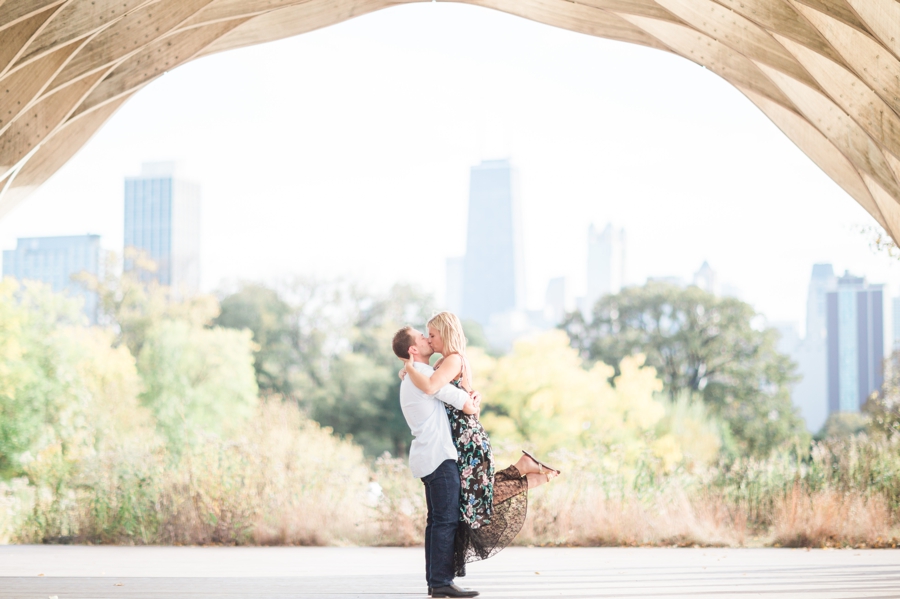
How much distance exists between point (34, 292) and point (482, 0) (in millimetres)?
29108

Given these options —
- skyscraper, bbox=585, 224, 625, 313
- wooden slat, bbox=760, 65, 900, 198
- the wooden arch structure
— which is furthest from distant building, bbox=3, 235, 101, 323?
skyscraper, bbox=585, 224, 625, 313

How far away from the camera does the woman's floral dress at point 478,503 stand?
487 cm

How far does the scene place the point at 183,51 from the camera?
300 inches

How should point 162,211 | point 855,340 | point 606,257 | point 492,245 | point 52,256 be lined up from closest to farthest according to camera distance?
point 52,256, point 855,340, point 162,211, point 606,257, point 492,245

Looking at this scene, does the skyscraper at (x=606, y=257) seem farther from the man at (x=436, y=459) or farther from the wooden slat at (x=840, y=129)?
the man at (x=436, y=459)

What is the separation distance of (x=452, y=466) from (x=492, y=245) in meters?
181

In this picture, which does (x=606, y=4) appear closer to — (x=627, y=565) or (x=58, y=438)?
(x=627, y=565)

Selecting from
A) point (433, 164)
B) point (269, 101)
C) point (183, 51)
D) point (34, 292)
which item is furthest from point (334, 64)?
point (183, 51)

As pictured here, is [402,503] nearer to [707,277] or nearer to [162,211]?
[707,277]

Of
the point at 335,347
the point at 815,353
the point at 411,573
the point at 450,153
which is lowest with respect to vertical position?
the point at 411,573

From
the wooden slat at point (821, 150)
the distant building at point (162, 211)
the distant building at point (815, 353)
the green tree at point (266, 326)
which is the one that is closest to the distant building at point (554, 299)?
the distant building at point (815, 353)

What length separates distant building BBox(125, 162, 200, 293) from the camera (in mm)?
109750

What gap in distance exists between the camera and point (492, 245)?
185250mm

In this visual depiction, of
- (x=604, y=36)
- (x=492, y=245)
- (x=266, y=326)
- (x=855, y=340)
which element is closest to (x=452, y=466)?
(x=604, y=36)
